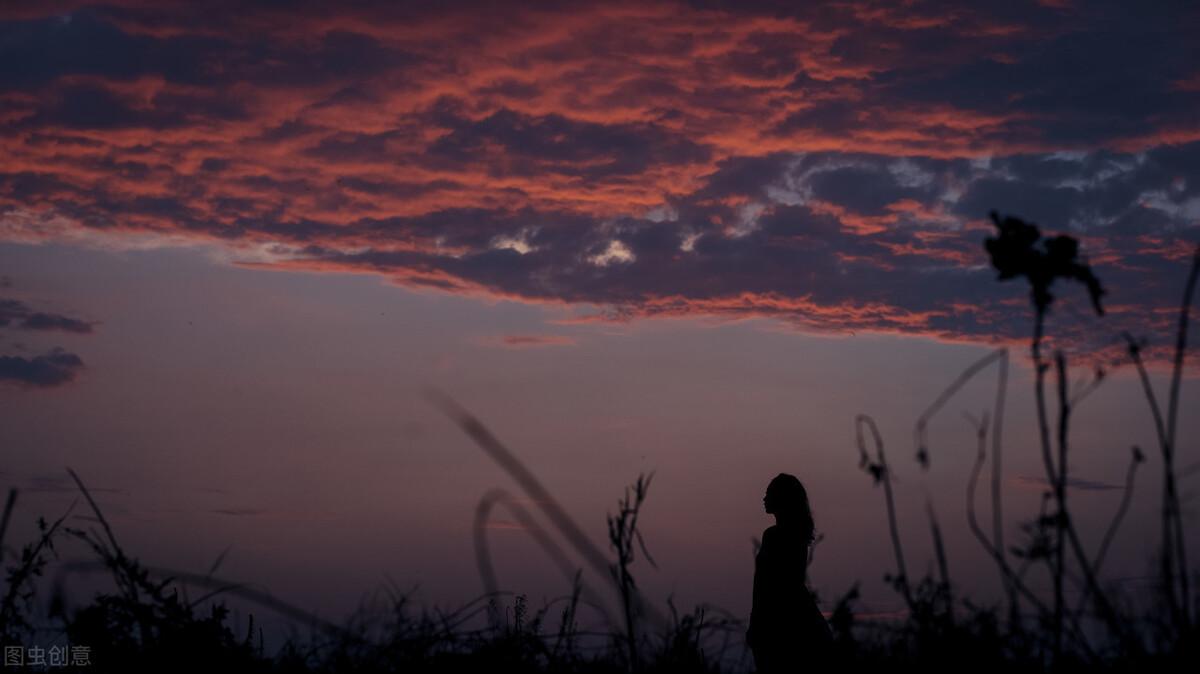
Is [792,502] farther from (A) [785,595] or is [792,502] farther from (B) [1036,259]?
(B) [1036,259]

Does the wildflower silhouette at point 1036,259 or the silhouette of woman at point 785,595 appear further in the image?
the silhouette of woman at point 785,595

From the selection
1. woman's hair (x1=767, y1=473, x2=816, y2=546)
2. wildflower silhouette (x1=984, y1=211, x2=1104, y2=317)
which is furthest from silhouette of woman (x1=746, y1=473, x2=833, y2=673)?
wildflower silhouette (x1=984, y1=211, x2=1104, y2=317)

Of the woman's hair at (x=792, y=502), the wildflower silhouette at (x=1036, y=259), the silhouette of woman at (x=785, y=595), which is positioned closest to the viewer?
the wildflower silhouette at (x=1036, y=259)

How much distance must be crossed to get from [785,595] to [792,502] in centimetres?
92

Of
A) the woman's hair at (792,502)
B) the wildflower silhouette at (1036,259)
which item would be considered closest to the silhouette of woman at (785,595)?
the woman's hair at (792,502)

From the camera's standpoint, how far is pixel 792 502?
889cm

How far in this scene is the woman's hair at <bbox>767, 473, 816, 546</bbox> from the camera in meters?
8.85

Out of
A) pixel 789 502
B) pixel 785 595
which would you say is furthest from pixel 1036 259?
pixel 789 502

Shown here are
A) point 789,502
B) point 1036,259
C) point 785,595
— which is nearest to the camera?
point 1036,259

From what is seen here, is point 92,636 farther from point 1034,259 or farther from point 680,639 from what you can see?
point 1034,259

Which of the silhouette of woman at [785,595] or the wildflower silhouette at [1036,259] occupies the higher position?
the wildflower silhouette at [1036,259]

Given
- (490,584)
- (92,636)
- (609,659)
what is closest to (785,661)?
(609,659)

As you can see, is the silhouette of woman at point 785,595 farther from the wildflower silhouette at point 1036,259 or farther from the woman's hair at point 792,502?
the wildflower silhouette at point 1036,259

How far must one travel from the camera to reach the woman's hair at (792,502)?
29.0ft
